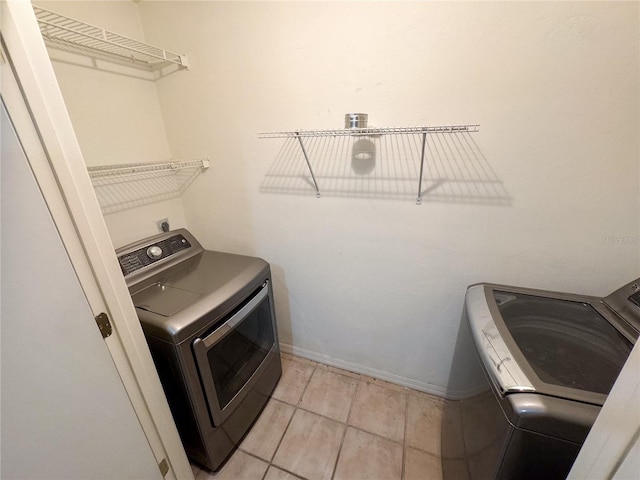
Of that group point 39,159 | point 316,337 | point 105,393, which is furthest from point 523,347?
point 39,159

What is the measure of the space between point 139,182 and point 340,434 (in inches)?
71.8

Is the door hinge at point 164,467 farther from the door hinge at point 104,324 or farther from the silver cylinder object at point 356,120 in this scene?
the silver cylinder object at point 356,120

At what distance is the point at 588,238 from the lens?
3.45ft

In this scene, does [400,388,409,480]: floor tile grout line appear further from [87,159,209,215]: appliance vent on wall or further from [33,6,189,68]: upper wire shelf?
[33,6,189,68]: upper wire shelf

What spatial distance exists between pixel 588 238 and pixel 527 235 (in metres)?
0.20

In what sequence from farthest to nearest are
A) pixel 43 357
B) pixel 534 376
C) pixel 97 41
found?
pixel 97 41, pixel 534 376, pixel 43 357

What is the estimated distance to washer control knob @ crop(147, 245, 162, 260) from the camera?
1421mm

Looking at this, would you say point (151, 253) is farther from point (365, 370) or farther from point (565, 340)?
point (565, 340)

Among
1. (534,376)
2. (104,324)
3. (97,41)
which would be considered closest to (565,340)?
(534,376)

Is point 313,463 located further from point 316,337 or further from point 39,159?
point 39,159

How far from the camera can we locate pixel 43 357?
64 cm

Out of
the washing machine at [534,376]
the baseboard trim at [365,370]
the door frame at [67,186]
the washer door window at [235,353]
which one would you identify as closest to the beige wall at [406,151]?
the baseboard trim at [365,370]

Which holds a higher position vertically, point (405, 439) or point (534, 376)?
point (534, 376)

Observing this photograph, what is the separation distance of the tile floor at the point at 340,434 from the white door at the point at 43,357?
29.8 inches
